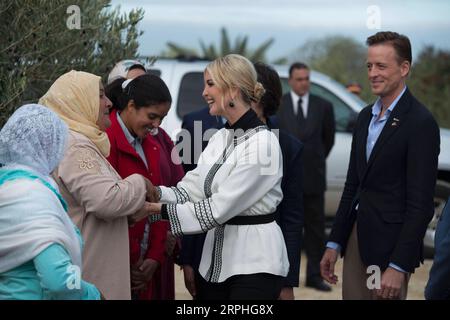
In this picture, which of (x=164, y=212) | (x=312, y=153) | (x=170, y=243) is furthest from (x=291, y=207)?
(x=312, y=153)

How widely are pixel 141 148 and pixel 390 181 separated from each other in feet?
4.88

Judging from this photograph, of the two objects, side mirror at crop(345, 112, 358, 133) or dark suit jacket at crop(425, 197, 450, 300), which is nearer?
dark suit jacket at crop(425, 197, 450, 300)

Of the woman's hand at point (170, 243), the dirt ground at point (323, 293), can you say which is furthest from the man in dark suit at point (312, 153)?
the woman's hand at point (170, 243)

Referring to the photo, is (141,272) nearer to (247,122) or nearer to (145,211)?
(145,211)

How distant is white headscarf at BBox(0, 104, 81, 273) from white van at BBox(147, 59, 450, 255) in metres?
8.01

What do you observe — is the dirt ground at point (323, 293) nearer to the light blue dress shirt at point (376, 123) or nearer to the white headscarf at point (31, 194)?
the light blue dress shirt at point (376, 123)

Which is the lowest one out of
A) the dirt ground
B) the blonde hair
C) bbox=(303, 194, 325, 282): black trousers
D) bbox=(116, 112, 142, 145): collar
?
the dirt ground

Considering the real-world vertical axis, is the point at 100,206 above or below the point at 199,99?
above

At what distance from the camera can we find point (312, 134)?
10562 millimetres

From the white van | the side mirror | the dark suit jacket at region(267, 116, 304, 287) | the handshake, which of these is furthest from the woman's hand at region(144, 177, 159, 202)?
the side mirror

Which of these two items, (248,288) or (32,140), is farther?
(248,288)

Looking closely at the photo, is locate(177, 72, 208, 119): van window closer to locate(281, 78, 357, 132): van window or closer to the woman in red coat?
locate(281, 78, 357, 132): van window

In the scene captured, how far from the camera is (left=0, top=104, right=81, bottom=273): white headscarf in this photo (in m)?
3.58
